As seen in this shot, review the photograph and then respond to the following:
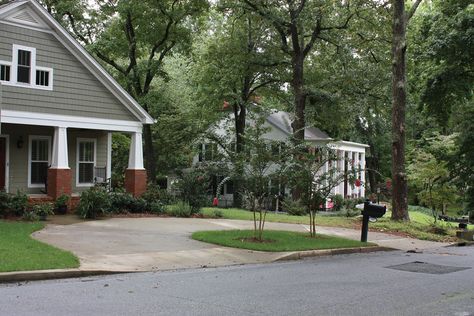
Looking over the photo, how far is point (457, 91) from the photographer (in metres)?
20.1

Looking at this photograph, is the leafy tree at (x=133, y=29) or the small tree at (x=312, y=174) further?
the leafy tree at (x=133, y=29)

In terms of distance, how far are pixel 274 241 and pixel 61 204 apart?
8.28 m

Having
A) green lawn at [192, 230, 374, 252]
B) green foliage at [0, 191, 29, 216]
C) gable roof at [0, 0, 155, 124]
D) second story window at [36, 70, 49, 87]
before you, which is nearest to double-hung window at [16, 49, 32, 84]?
second story window at [36, 70, 49, 87]

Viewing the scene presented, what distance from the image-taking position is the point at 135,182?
875 inches

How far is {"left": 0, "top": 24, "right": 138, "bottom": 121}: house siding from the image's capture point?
18766mm

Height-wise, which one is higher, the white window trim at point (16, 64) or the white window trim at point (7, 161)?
the white window trim at point (16, 64)

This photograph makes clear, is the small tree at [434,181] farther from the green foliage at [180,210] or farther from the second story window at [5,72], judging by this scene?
the second story window at [5,72]

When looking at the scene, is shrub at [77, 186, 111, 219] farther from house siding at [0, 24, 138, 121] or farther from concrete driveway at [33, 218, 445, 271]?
house siding at [0, 24, 138, 121]

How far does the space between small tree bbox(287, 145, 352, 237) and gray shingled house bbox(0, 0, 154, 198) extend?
29.6 feet

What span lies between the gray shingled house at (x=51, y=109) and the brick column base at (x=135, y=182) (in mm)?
41

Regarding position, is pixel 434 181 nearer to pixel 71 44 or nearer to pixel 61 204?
pixel 61 204

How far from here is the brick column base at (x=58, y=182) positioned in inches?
760

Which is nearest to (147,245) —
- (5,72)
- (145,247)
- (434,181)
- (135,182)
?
(145,247)

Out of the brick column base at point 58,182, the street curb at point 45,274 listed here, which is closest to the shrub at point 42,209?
the brick column base at point 58,182
